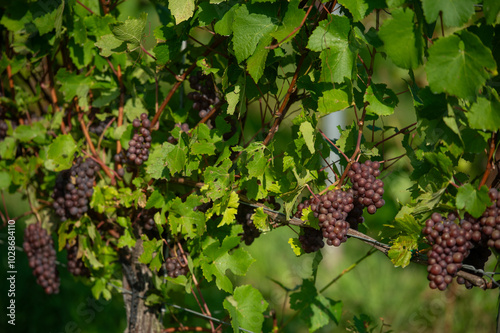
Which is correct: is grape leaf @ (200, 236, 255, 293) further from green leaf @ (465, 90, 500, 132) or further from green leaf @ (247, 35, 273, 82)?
green leaf @ (465, 90, 500, 132)

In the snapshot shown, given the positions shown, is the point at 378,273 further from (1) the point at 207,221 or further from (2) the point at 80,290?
(1) the point at 207,221

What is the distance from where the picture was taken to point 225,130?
1.47 m

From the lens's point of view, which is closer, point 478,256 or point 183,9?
point 478,256

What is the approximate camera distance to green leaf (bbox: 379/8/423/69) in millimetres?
1056

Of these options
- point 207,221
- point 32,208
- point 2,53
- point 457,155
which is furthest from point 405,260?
point 2,53

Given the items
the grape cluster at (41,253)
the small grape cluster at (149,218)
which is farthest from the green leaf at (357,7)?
the grape cluster at (41,253)

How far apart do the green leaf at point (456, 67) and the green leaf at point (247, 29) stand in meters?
0.42

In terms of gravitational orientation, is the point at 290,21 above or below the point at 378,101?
above

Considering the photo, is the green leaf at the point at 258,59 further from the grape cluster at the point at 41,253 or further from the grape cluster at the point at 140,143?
the grape cluster at the point at 41,253

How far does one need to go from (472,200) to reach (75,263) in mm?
1529

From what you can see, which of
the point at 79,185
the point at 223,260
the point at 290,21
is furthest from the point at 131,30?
the point at 223,260

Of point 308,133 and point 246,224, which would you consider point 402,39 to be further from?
point 246,224

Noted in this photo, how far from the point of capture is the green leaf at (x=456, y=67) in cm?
101

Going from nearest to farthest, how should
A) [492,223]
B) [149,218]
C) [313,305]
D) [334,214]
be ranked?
[492,223], [334,214], [149,218], [313,305]
